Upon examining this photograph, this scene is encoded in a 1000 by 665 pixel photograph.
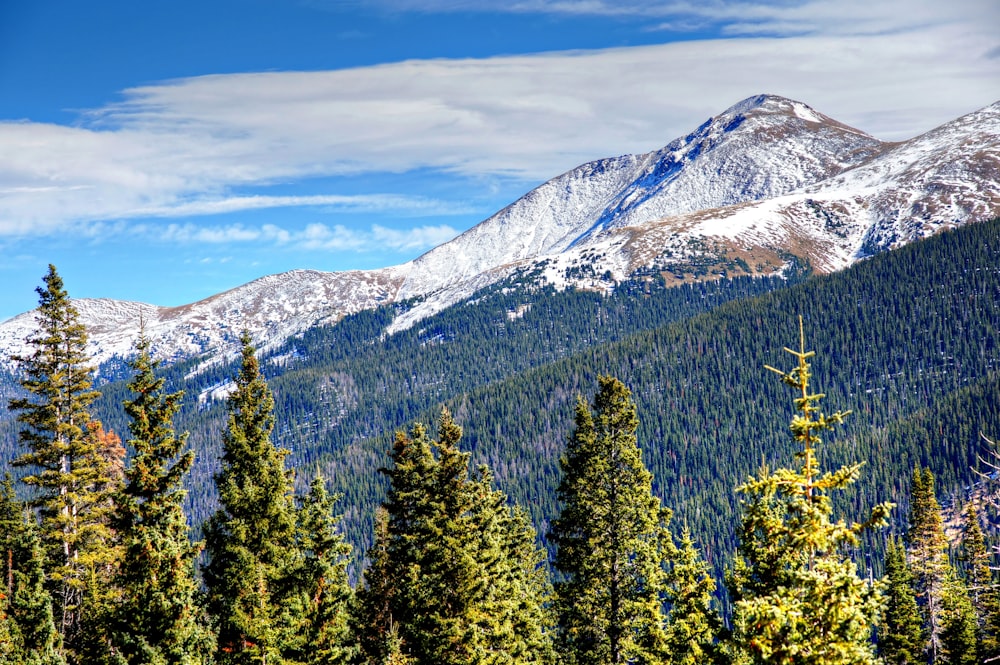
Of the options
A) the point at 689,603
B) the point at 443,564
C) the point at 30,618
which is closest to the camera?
the point at 689,603

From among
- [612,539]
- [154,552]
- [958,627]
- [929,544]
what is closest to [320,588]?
[154,552]

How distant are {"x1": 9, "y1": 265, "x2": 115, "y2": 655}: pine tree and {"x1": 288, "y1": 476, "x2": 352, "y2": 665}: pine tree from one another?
850cm

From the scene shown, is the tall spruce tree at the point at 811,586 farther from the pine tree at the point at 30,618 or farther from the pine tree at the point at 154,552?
the pine tree at the point at 30,618

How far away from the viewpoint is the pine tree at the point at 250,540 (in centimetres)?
3114

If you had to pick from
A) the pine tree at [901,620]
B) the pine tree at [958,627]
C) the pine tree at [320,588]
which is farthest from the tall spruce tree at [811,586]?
the pine tree at [901,620]

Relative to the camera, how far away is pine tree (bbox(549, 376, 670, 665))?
3494cm

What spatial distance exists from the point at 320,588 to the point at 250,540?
536 cm

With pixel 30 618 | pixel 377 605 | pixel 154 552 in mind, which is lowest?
pixel 377 605

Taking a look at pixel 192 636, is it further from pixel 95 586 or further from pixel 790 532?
pixel 790 532

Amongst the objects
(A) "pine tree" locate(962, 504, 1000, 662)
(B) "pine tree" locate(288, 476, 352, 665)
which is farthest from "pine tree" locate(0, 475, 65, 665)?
(A) "pine tree" locate(962, 504, 1000, 662)

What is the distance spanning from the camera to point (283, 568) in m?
33.0

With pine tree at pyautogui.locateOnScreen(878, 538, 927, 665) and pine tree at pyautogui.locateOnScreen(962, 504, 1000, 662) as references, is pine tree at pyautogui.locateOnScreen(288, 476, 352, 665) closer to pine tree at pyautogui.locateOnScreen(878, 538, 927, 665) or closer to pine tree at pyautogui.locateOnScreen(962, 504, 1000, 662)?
pine tree at pyautogui.locateOnScreen(962, 504, 1000, 662)

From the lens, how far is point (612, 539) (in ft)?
115

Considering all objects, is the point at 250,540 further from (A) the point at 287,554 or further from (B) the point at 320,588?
(B) the point at 320,588
